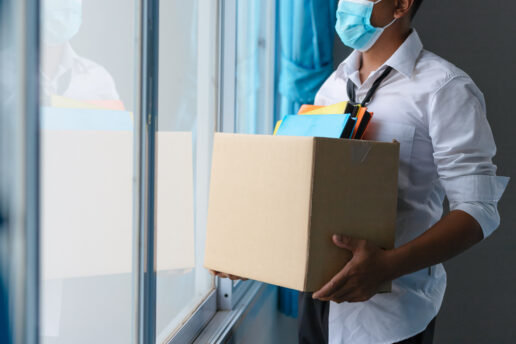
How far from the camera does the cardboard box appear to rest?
0.84 meters

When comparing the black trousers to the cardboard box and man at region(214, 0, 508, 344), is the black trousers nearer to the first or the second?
man at region(214, 0, 508, 344)

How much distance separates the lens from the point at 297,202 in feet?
2.77

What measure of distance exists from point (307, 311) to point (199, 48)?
0.86m

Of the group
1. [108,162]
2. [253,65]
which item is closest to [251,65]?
[253,65]

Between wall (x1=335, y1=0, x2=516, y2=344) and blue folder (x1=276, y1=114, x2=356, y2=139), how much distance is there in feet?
5.19

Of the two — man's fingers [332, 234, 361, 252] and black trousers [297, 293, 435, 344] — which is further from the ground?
man's fingers [332, 234, 361, 252]

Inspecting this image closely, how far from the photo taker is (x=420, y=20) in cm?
231

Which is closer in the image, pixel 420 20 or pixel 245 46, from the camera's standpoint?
pixel 245 46

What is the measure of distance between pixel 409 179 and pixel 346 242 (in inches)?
12.0

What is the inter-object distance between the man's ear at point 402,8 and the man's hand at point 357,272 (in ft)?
2.00

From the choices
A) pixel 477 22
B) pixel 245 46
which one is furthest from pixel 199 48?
pixel 477 22

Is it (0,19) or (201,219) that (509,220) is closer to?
(201,219)

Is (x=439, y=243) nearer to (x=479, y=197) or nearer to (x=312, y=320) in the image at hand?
(x=479, y=197)

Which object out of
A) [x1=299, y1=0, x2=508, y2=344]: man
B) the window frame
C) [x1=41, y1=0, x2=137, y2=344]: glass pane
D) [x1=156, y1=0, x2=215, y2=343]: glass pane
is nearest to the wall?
[x1=299, y1=0, x2=508, y2=344]: man
